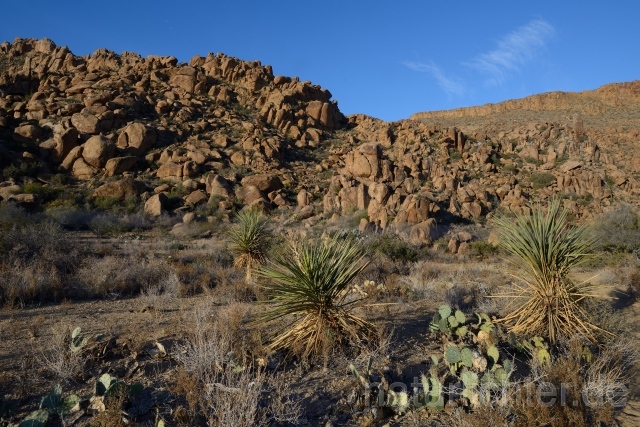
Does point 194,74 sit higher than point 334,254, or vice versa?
point 194,74

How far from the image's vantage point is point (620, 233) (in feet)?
46.9

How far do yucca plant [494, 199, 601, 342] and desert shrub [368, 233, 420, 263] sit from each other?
761cm

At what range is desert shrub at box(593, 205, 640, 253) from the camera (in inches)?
546

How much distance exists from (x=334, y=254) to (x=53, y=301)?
5.80 metres

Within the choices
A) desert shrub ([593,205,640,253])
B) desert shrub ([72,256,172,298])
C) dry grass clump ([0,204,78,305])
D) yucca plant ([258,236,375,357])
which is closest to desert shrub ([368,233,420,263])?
desert shrub ([593,205,640,253])

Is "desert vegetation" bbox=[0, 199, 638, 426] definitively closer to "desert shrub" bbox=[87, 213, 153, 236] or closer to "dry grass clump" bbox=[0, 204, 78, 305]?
"dry grass clump" bbox=[0, 204, 78, 305]

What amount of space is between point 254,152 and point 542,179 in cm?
2045

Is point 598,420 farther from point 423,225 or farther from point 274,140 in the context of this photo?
point 274,140

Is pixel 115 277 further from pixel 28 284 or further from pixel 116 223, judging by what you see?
pixel 116 223

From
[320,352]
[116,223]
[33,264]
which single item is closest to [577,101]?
[116,223]

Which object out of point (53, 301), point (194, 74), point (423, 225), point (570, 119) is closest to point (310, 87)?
point (194, 74)

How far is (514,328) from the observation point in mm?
5766

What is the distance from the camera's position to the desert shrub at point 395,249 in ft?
46.7

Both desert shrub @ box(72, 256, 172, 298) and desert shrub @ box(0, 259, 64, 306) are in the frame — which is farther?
desert shrub @ box(72, 256, 172, 298)
